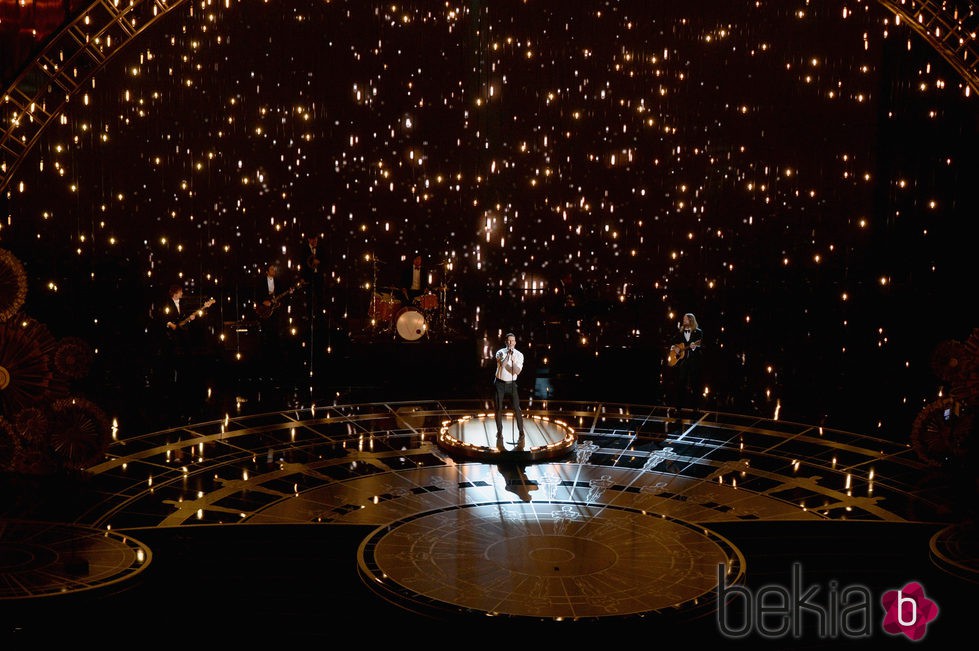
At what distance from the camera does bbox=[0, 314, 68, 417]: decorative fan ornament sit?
18.8 feet

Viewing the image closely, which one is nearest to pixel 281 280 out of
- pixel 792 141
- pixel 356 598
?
pixel 792 141

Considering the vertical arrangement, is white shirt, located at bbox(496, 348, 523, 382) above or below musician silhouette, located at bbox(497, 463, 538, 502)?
above

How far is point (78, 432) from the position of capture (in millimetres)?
5859

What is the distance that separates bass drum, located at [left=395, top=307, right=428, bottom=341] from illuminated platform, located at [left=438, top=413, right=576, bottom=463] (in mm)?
2791

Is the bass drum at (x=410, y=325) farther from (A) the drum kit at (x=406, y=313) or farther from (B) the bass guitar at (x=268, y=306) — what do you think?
(B) the bass guitar at (x=268, y=306)

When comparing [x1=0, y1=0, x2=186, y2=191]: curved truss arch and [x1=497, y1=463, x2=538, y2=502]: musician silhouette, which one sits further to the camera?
[x1=497, y1=463, x2=538, y2=502]: musician silhouette

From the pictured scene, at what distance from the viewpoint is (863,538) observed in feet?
16.3

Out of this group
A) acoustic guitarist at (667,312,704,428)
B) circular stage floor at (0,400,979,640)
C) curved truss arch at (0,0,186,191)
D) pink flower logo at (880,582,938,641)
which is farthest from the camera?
acoustic guitarist at (667,312,704,428)

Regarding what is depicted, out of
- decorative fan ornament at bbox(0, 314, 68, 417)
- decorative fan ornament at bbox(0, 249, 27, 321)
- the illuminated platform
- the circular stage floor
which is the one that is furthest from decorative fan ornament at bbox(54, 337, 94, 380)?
the illuminated platform

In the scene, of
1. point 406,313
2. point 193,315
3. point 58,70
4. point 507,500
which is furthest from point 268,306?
point 507,500

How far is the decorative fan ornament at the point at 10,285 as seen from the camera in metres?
5.73

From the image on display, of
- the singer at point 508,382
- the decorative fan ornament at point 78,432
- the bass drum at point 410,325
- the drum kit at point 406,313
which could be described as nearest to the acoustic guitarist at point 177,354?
the drum kit at point 406,313

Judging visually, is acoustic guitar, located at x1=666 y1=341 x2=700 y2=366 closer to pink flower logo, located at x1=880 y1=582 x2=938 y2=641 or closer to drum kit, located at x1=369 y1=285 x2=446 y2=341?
drum kit, located at x1=369 y1=285 x2=446 y2=341

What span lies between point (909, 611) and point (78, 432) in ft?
15.7
